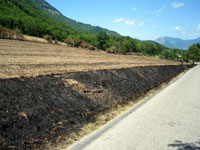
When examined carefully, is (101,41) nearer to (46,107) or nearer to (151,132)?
(46,107)

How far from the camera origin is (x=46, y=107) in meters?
5.43

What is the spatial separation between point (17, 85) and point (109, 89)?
5.17 meters

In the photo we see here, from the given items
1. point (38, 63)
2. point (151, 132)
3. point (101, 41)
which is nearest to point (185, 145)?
point (151, 132)

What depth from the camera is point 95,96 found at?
7875mm

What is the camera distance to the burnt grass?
4141 mm

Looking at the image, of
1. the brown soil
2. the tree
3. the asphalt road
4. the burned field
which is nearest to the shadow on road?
the asphalt road

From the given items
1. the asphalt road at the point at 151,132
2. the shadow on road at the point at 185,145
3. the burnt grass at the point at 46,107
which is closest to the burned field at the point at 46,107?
the burnt grass at the point at 46,107

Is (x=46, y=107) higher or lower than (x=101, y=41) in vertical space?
lower

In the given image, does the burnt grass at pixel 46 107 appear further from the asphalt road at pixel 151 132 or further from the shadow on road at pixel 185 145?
the shadow on road at pixel 185 145

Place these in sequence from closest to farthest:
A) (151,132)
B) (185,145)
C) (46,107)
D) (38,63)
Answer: (185,145) → (151,132) → (46,107) → (38,63)

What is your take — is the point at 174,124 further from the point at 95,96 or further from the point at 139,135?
the point at 95,96

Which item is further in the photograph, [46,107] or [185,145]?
[46,107]

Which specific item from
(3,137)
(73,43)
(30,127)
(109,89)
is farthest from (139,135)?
(73,43)

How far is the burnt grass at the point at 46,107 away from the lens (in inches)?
163
